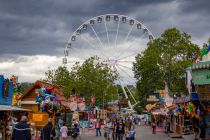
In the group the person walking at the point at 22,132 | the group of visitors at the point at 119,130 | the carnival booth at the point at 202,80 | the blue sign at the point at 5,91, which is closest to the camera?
the person walking at the point at 22,132

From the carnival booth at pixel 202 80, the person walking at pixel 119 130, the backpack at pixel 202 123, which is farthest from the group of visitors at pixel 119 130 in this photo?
the carnival booth at pixel 202 80

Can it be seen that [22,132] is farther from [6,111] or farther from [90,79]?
[90,79]

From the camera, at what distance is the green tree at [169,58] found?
61.0 meters

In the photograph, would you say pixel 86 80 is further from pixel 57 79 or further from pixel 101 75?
pixel 57 79

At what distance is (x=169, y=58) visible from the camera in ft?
202

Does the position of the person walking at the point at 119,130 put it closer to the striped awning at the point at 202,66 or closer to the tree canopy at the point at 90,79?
the striped awning at the point at 202,66

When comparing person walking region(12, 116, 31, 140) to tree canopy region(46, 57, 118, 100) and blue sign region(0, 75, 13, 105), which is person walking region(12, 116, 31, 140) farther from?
tree canopy region(46, 57, 118, 100)

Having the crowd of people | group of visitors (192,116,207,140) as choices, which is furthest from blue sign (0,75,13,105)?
group of visitors (192,116,207,140)

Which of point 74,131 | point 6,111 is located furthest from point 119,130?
point 6,111

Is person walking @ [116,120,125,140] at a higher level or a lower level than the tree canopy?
lower

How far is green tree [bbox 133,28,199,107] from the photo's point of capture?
2403 inches

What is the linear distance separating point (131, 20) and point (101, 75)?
14.5 m

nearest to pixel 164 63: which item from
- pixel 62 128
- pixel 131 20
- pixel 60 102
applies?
pixel 131 20

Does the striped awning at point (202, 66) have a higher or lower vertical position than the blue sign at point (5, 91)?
higher
